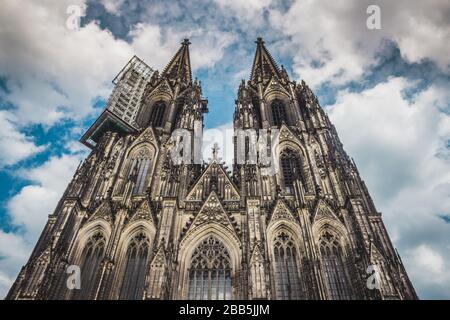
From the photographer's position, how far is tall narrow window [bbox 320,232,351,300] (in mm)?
15383

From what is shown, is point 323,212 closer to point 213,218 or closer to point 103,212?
point 213,218

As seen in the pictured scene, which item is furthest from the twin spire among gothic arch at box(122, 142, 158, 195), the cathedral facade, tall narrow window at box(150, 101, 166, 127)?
gothic arch at box(122, 142, 158, 195)

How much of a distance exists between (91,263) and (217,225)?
7.04 metres

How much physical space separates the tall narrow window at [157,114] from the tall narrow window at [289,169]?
35.9 ft

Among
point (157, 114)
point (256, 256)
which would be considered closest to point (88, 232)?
point (256, 256)

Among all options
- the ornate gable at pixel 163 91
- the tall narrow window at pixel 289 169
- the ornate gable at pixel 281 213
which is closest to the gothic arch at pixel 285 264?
the ornate gable at pixel 281 213

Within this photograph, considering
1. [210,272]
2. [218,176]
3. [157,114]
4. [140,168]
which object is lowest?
[210,272]

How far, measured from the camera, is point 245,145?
23422mm

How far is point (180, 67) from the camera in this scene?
3575 centimetres

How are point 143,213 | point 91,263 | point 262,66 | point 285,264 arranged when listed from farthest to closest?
1. point 262,66
2. point 143,213
3. point 91,263
4. point 285,264

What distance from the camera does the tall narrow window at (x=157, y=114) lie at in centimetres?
2722

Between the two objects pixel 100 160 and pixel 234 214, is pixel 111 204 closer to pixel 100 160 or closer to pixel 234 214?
pixel 100 160

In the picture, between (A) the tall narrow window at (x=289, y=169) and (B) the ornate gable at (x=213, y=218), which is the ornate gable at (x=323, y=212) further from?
(B) the ornate gable at (x=213, y=218)

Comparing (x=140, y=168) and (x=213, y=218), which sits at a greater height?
(x=140, y=168)
